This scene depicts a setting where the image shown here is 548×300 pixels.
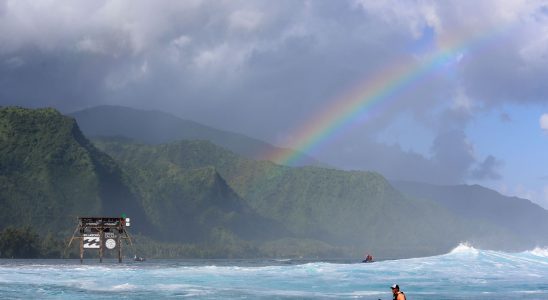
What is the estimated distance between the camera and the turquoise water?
6494 cm

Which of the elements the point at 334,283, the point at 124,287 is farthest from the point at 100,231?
the point at 334,283

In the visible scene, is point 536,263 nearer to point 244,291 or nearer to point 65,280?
point 244,291

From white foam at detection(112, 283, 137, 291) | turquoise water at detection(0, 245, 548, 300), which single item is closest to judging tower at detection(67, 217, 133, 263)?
turquoise water at detection(0, 245, 548, 300)

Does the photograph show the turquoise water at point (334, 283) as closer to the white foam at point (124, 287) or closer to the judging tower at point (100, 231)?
the white foam at point (124, 287)

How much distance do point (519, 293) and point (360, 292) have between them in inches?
567

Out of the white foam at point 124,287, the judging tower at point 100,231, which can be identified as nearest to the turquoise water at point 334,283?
the white foam at point 124,287

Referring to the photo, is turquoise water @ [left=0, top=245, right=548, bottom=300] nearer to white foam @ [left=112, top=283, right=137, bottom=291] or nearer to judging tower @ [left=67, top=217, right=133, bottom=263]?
white foam @ [left=112, top=283, right=137, bottom=291]

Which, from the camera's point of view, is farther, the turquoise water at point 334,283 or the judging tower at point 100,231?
the judging tower at point 100,231

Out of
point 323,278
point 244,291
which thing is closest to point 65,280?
point 244,291

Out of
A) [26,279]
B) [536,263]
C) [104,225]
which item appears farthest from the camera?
[104,225]

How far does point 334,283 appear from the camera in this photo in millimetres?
80312

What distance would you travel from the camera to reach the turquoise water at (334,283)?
64.9 m

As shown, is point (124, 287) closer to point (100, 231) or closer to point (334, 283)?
point (334, 283)

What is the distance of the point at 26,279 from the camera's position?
80312mm
